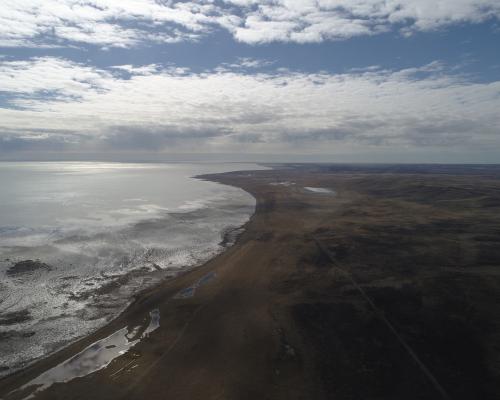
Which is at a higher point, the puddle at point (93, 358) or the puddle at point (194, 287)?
the puddle at point (194, 287)

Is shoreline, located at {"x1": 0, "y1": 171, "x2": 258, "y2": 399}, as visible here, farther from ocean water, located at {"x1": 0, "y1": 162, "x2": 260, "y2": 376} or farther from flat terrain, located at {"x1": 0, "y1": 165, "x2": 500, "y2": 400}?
ocean water, located at {"x1": 0, "y1": 162, "x2": 260, "y2": 376}

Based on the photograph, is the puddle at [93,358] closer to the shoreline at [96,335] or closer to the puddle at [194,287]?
the shoreline at [96,335]

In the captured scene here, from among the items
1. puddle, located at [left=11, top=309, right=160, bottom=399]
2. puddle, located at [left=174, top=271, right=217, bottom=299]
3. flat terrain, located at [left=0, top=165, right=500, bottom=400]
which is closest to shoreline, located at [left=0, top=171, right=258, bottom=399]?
flat terrain, located at [left=0, top=165, right=500, bottom=400]

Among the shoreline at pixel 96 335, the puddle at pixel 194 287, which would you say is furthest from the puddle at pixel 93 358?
the puddle at pixel 194 287

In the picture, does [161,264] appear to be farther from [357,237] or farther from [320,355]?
[357,237]

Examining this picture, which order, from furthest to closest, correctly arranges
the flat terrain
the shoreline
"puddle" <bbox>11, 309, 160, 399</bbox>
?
1. the shoreline
2. "puddle" <bbox>11, 309, 160, 399</bbox>
3. the flat terrain

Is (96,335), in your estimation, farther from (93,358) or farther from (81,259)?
(81,259)
